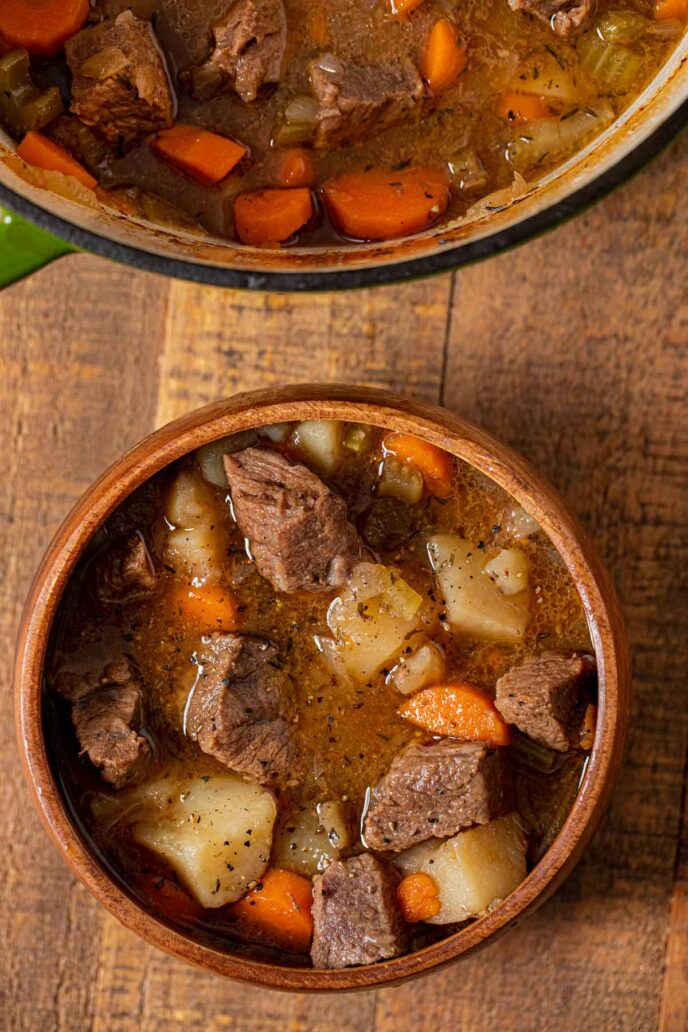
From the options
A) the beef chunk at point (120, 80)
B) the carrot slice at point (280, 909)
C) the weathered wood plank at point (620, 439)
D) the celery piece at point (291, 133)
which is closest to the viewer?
the beef chunk at point (120, 80)

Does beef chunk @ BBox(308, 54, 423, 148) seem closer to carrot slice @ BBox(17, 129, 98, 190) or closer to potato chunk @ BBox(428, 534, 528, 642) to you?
carrot slice @ BBox(17, 129, 98, 190)

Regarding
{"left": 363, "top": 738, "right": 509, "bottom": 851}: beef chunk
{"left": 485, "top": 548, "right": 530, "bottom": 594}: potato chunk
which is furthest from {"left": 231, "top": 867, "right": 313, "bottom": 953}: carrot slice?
{"left": 485, "top": 548, "right": 530, "bottom": 594}: potato chunk

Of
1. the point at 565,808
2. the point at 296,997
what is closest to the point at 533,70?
the point at 565,808

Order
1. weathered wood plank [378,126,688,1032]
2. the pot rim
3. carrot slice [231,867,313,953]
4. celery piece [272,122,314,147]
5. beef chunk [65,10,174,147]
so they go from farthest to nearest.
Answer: weathered wood plank [378,126,688,1032], carrot slice [231,867,313,953], celery piece [272,122,314,147], beef chunk [65,10,174,147], the pot rim

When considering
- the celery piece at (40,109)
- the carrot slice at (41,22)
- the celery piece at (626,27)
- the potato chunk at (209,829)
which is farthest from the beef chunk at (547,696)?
the carrot slice at (41,22)

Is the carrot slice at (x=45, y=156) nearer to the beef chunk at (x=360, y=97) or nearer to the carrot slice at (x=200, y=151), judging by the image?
the carrot slice at (x=200, y=151)

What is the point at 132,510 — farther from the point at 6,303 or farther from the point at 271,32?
the point at 271,32
